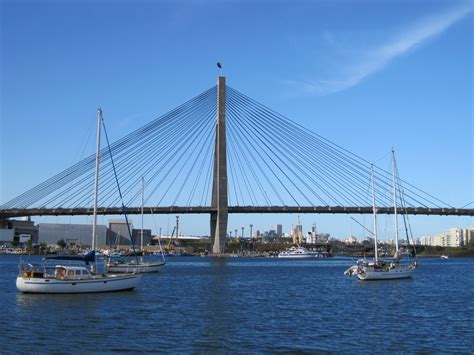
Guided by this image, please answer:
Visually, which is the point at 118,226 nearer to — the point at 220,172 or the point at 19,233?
the point at 19,233

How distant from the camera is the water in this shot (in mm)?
19172

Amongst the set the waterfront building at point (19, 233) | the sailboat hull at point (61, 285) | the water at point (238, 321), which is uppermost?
the waterfront building at point (19, 233)

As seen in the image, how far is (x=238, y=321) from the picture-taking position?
24.0 metres

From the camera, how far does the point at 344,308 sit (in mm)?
28688

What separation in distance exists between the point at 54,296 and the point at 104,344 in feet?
46.2

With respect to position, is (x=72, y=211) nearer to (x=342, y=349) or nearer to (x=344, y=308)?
(x=344, y=308)

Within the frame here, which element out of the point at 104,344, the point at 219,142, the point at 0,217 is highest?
the point at 219,142

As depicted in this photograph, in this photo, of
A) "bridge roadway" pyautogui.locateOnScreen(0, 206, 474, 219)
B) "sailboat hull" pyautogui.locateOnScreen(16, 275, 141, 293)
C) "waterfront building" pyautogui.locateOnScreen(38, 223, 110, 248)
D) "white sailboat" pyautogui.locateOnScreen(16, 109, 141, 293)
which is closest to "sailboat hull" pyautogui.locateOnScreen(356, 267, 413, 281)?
"white sailboat" pyautogui.locateOnScreen(16, 109, 141, 293)

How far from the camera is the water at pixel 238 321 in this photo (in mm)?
19172

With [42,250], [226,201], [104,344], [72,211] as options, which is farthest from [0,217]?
[104,344]

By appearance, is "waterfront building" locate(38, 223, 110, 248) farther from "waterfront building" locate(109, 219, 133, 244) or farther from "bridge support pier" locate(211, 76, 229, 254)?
"bridge support pier" locate(211, 76, 229, 254)

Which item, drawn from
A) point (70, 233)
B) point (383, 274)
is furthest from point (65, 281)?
point (70, 233)

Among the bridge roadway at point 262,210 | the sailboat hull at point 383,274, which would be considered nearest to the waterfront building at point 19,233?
the bridge roadway at point 262,210

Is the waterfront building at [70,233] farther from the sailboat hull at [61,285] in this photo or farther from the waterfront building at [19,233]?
the sailboat hull at [61,285]
